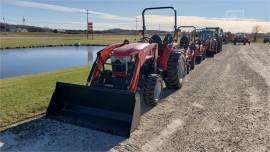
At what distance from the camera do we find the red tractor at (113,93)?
4992 millimetres

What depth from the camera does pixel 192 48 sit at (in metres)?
12.7

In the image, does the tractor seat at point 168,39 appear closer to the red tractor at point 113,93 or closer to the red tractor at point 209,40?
the red tractor at point 113,93

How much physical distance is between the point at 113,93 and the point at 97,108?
1.70ft

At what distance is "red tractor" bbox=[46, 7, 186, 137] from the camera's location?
16.4ft

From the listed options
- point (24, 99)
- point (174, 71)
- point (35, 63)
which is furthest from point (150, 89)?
point (35, 63)

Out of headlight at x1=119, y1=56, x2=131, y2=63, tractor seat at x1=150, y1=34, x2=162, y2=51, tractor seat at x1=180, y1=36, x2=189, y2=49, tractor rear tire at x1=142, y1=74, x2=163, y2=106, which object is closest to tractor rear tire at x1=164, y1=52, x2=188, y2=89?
tractor seat at x1=150, y1=34, x2=162, y2=51

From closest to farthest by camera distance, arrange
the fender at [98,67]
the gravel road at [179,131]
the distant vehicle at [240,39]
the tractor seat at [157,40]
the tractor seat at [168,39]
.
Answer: the gravel road at [179,131] < the fender at [98,67] < the tractor seat at [157,40] < the tractor seat at [168,39] < the distant vehicle at [240,39]

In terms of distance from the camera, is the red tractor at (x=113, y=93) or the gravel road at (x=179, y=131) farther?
the red tractor at (x=113, y=93)

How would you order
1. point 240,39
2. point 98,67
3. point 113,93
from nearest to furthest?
point 113,93
point 98,67
point 240,39

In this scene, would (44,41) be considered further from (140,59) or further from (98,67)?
(140,59)

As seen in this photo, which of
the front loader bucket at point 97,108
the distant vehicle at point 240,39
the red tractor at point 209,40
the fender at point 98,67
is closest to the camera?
the front loader bucket at point 97,108

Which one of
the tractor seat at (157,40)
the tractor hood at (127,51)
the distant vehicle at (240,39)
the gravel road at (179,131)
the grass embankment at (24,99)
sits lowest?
the gravel road at (179,131)

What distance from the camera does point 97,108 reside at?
17.8 ft

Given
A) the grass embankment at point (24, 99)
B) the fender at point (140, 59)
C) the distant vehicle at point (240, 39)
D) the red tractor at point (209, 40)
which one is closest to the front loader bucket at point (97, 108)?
the fender at point (140, 59)
